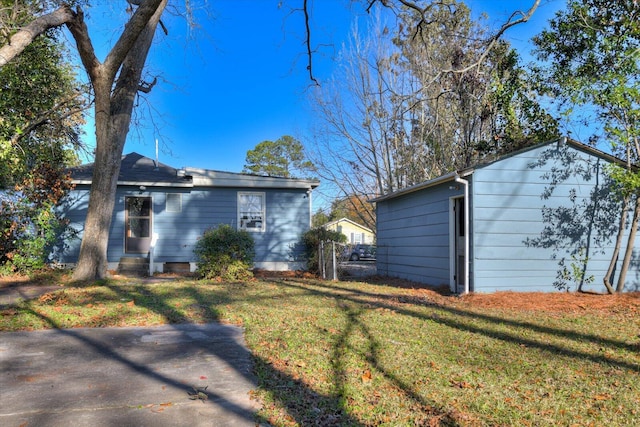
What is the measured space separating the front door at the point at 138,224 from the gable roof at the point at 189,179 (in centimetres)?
66

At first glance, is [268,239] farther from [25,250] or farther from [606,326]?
[606,326]

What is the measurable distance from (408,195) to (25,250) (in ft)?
31.5

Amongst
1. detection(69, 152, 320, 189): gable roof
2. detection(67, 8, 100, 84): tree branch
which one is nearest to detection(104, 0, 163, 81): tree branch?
detection(67, 8, 100, 84): tree branch

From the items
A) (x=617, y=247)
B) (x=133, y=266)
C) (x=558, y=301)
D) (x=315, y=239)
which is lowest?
(x=558, y=301)

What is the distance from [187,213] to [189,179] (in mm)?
1064

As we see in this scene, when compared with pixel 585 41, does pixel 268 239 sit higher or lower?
lower

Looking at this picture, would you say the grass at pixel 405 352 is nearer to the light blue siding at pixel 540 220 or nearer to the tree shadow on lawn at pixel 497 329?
the tree shadow on lawn at pixel 497 329

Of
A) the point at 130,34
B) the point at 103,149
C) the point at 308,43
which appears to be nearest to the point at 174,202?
the point at 103,149

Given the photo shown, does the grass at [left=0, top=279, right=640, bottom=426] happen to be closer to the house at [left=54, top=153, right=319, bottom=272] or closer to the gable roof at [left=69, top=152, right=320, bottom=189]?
the house at [left=54, top=153, right=319, bottom=272]

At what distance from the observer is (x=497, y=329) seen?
571 cm

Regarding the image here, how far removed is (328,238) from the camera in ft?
41.9

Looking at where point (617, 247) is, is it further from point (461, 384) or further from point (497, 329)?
point (461, 384)

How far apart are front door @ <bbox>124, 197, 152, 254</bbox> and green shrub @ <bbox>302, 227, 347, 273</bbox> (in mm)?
4903

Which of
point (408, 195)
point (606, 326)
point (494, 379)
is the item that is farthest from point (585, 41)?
point (494, 379)
